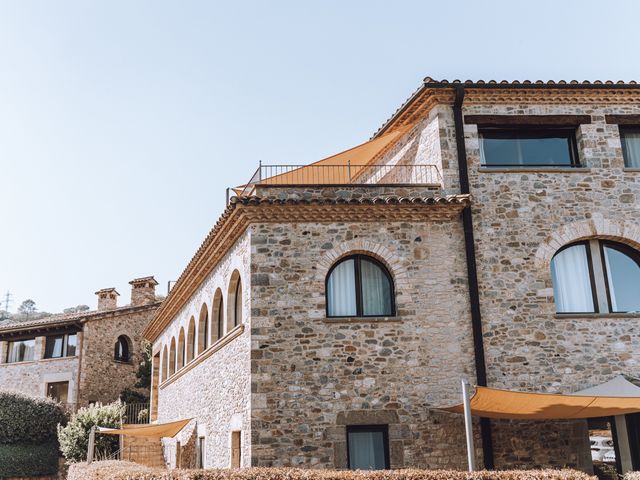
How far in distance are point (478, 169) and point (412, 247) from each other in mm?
2052

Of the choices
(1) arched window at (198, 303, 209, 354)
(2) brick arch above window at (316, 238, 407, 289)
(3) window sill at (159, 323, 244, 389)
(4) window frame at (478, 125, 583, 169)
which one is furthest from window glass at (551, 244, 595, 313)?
(1) arched window at (198, 303, 209, 354)

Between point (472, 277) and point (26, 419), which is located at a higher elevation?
point (472, 277)

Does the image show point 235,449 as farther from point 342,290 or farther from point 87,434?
point 87,434

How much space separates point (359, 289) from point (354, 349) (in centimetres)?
116

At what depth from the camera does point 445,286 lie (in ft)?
40.2

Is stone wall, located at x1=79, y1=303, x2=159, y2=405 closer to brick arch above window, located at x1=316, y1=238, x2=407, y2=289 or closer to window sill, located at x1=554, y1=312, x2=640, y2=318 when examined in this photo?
brick arch above window, located at x1=316, y1=238, x2=407, y2=289

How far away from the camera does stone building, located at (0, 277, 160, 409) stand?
3002cm

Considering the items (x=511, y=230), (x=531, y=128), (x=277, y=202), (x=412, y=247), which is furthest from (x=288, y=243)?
(x=531, y=128)

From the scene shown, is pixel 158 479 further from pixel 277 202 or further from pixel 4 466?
pixel 4 466

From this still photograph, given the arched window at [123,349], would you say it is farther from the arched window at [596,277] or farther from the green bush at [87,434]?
the arched window at [596,277]

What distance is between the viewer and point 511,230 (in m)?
12.6

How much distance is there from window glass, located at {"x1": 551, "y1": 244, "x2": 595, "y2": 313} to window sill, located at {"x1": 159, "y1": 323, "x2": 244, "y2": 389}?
5.97 m

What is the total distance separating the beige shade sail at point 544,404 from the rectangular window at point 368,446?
1.46m

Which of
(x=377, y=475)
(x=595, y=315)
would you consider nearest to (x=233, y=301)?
(x=377, y=475)
